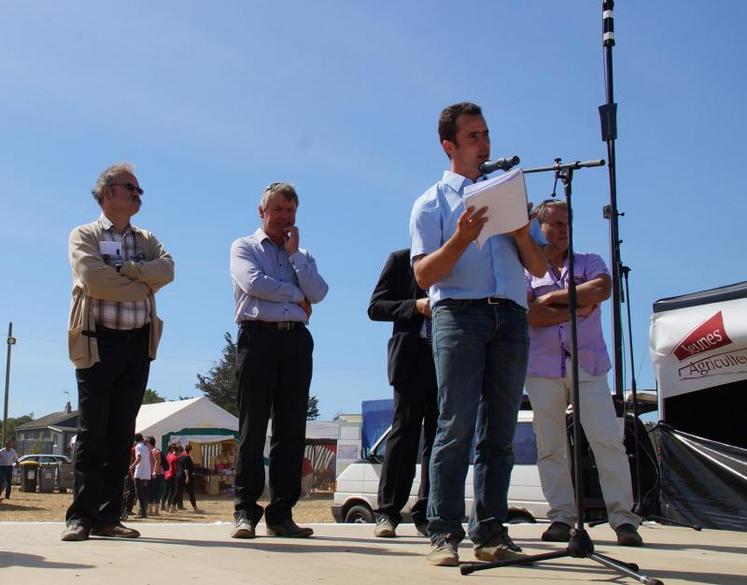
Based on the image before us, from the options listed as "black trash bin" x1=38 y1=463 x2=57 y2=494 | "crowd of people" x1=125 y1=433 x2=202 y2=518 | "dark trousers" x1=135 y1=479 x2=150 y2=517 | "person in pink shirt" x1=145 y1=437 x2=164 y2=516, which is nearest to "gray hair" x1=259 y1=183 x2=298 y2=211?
"crowd of people" x1=125 y1=433 x2=202 y2=518

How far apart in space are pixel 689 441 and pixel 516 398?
372cm

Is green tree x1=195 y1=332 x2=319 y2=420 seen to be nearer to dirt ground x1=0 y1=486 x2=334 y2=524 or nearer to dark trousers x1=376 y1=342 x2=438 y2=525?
dirt ground x1=0 y1=486 x2=334 y2=524

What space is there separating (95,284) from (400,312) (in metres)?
1.81

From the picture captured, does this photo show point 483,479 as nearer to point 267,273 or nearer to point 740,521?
point 267,273

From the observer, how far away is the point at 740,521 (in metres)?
6.44

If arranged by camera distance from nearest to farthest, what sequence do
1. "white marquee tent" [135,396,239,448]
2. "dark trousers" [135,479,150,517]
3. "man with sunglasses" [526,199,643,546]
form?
"man with sunglasses" [526,199,643,546]
"dark trousers" [135,479,150,517]
"white marquee tent" [135,396,239,448]

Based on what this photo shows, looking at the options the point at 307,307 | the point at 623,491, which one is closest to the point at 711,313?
the point at 623,491

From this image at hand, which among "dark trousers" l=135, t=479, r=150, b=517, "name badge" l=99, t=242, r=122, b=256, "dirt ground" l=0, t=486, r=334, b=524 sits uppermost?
"name badge" l=99, t=242, r=122, b=256

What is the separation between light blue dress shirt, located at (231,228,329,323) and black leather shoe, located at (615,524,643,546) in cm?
214

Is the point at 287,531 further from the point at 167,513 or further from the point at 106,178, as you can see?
the point at 167,513

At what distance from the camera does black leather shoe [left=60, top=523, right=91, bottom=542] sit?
14.0 ft

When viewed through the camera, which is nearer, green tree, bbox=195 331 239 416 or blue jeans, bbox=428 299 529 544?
blue jeans, bbox=428 299 529 544

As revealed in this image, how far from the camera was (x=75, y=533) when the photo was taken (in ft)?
14.1

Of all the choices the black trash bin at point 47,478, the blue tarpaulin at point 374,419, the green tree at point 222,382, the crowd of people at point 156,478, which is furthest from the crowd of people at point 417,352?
the green tree at point 222,382
